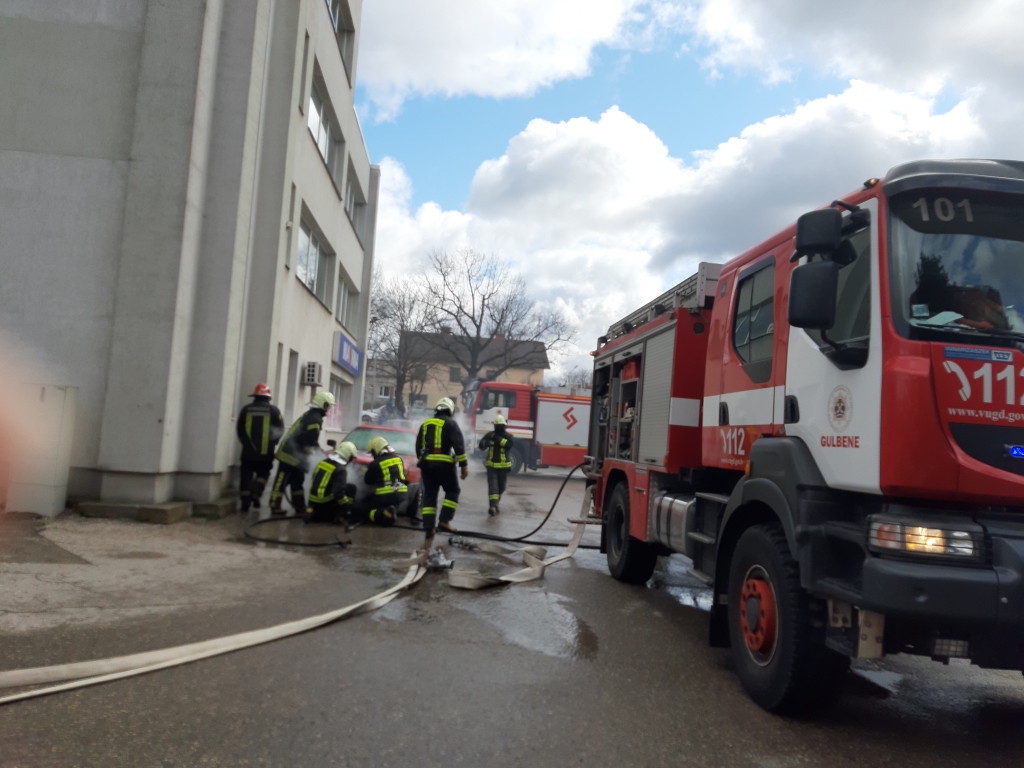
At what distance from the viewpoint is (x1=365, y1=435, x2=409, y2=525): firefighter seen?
10328 millimetres

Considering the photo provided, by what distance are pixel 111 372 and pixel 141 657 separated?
5814 mm

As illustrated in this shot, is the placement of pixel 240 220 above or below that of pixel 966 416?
above

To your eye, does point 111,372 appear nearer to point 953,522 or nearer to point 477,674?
point 477,674

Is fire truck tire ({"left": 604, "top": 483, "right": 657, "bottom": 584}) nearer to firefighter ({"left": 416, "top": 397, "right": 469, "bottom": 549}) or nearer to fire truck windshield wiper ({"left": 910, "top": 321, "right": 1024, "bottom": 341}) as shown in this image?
firefighter ({"left": 416, "top": 397, "right": 469, "bottom": 549})

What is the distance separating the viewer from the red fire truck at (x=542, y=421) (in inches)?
983

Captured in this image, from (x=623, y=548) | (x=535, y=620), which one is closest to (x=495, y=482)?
(x=623, y=548)

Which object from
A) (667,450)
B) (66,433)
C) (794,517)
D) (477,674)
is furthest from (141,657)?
(66,433)

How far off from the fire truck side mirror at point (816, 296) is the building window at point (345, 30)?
53.3 ft

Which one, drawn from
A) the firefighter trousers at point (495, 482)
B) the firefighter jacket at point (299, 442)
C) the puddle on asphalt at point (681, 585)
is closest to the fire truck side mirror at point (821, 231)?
the puddle on asphalt at point (681, 585)

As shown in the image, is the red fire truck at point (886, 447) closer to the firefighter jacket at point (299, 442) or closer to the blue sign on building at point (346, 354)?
the firefighter jacket at point (299, 442)

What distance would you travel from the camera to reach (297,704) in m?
3.98

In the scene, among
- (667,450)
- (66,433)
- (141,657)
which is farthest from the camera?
(66,433)

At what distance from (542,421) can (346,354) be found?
6.43 meters

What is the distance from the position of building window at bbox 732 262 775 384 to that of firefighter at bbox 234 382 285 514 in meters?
6.92
